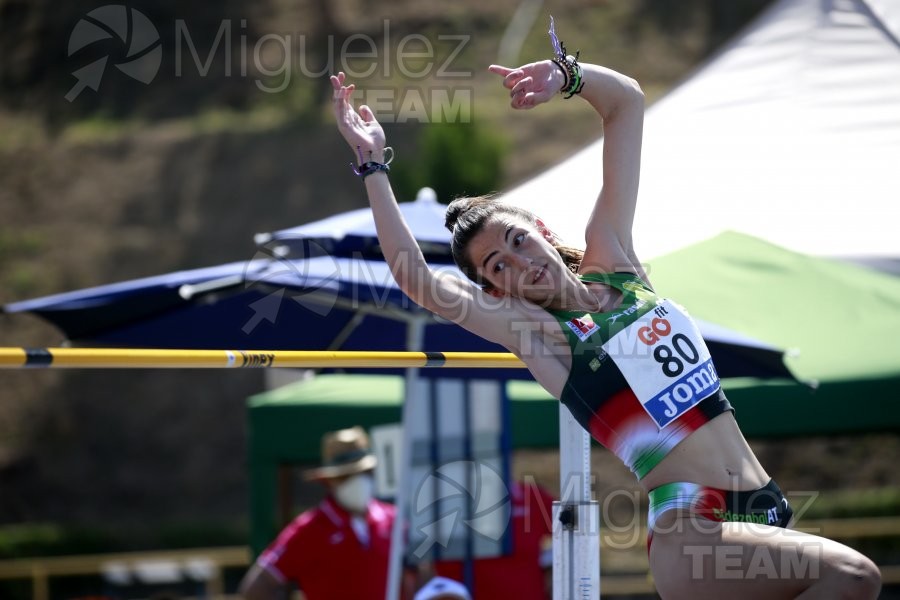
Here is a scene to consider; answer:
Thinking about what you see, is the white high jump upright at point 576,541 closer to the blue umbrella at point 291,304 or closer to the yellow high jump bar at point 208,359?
the yellow high jump bar at point 208,359

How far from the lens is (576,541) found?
2.81m

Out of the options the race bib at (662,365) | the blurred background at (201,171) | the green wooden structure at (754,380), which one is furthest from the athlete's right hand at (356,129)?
the blurred background at (201,171)

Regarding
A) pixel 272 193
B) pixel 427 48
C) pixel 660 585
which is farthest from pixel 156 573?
pixel 427 48

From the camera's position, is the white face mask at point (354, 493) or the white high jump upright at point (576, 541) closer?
the white high jump upright at point (576, 541)

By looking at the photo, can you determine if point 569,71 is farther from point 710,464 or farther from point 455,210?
point 710,464

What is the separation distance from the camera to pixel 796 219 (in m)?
4.85

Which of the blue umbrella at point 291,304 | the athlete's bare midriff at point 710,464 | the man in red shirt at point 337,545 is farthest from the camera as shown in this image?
the man in red shirt at point 337,545

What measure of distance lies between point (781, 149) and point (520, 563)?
256 centimetres

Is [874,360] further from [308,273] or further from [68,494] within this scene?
[68,494]

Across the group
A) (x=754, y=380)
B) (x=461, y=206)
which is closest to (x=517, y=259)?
(x=461, y=206)

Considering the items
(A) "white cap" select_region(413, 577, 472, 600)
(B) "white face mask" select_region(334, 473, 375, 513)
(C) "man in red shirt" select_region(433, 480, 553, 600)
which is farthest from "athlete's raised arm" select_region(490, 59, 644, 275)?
(B) "white face mask" select_region(334, 473, 375, 513)

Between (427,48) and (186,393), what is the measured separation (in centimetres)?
1069

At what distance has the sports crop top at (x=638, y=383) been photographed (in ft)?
7.62

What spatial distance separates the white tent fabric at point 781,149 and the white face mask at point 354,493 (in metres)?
1.87
